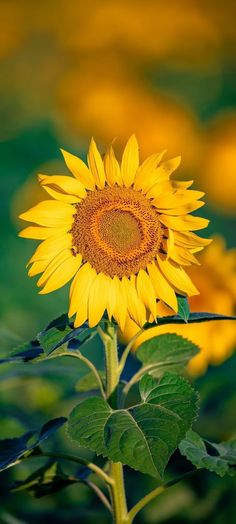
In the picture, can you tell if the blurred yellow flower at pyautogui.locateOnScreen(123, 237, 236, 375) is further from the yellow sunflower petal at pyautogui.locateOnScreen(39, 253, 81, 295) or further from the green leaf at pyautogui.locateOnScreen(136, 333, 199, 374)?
the yellow sunflower petal at pyautogui.locateOnScreen(39, 253, 81, 295)

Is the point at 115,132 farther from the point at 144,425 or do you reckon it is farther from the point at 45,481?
the point at 144,425

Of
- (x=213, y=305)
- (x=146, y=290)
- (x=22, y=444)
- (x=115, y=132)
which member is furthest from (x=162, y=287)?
(x=115, y=132)

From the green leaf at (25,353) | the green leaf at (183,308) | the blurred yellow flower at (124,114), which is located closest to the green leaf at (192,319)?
the green leaf at (183,308)

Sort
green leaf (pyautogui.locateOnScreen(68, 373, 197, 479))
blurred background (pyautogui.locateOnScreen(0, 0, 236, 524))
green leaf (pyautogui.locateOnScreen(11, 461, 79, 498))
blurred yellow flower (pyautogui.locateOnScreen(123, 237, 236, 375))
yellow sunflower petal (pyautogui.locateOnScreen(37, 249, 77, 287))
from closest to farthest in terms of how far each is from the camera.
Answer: green leaf (pyautogui.locateOnScreen(68, 373, 197, 479)), yellow sunflower petal (pyautogui.locateOnScreen(37, 249, 77, 287)), green leaf (pyautogui.locateOnScreen(11, 461, 79, 498)), blurred background (pyautogui.locateOnScreen(0, 0, 236, 524)), blurred yellow flower (pyautogui.locateOnScreen(123, 237, 236, 375))

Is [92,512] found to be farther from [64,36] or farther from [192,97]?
[64,36]

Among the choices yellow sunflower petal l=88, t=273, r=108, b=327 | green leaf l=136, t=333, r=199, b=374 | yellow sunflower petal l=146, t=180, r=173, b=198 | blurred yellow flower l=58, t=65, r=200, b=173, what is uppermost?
blurred yellow flower l=58, t=65, r=200, b=173

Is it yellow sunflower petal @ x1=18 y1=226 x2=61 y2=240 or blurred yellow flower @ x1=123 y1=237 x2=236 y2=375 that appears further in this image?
blurred yellow flower @ x1=123 y1=237 x2=236 y2=375

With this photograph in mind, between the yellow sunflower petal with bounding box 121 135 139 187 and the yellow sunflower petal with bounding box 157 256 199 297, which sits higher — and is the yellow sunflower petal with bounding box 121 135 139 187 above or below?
above

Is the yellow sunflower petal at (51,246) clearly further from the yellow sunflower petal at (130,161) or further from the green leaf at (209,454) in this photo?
the green leaf at (209,454)

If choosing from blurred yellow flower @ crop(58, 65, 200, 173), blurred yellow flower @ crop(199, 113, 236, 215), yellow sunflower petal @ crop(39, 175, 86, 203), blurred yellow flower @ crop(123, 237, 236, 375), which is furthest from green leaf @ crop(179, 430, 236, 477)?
blurred yellow flower @ crop(58, 65, 200, 173)
